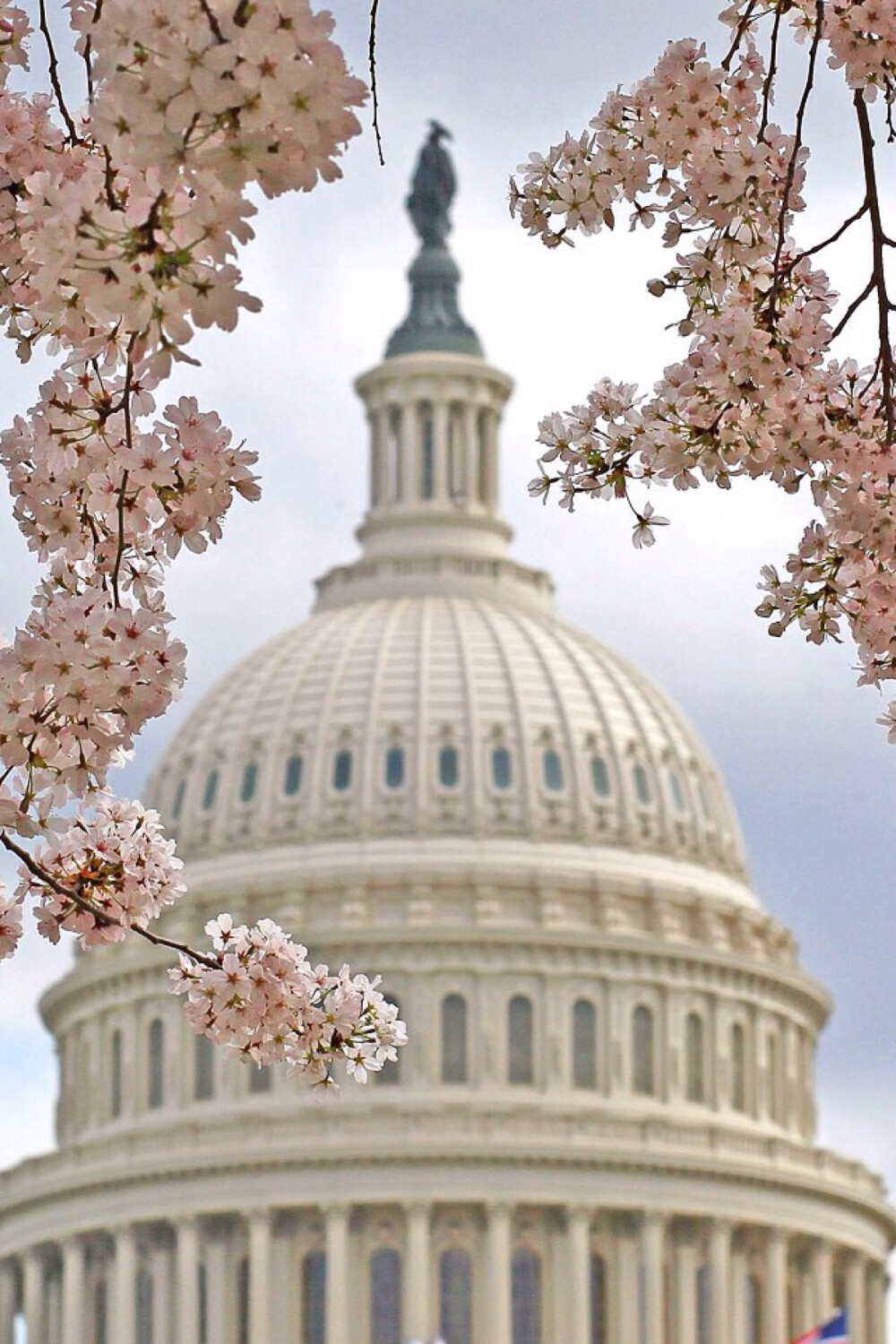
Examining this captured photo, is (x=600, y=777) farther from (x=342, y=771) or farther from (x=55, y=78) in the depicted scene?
(x=55, y=78)

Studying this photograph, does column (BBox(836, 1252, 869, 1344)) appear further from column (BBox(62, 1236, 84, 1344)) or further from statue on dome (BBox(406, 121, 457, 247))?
statue on dome (BBox(406, 121, 457, 247))

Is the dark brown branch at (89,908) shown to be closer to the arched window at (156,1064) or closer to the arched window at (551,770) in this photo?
the arched window at (156,1064)

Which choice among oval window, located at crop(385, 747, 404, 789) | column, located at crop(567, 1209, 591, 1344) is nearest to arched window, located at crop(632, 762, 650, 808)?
oval window, located at crop(385, 747, 404, 789)

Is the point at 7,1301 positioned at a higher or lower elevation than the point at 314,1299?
higher

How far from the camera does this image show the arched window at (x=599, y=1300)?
14512cm

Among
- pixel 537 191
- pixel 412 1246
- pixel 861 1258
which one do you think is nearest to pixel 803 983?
pixel 861 1258

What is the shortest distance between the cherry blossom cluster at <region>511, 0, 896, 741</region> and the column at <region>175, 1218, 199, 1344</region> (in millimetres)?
129843

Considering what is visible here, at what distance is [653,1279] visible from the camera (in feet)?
476

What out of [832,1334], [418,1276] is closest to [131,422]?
[832,1334]

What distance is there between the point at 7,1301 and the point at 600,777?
30.9 metres

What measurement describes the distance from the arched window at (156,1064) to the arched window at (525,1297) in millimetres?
15341

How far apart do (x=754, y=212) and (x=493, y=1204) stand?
129819 millimetres

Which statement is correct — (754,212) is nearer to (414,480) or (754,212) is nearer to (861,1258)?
(861,1258)

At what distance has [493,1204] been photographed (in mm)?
143875
